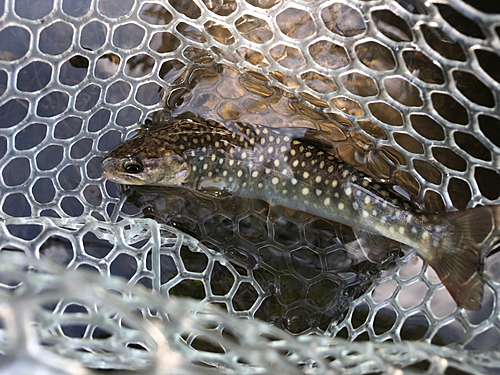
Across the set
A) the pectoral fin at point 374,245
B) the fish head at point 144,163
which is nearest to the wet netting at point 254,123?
the pectoral fin at point 374,245

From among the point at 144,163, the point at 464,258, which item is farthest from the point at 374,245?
the point at 144,163

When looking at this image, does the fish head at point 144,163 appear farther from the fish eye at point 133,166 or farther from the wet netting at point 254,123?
the wet netting at point 254,123

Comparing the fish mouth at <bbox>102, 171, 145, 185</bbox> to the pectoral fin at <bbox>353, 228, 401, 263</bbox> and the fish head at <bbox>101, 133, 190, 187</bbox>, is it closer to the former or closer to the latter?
the fish head at <bbox>101, 133, 190, 187</bbox>

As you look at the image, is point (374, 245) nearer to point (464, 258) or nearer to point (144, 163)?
point (464, 258)

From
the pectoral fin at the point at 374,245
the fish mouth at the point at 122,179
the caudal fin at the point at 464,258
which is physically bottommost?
the fish mouth at the point at 122,179

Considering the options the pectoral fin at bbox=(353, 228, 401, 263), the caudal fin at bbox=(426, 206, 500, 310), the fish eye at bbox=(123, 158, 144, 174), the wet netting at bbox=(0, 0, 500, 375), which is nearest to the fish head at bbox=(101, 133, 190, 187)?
the fish eye at bbox=(123, 158, 144, 174)

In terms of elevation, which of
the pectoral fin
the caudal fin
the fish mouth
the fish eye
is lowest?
the fish mouth

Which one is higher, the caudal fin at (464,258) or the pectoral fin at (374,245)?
the caudal fin at (464,258)

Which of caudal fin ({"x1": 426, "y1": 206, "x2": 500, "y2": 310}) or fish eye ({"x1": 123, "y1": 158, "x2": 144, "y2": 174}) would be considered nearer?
caudal fin ({"x1": 426, "y1": 206, "x2": 500, "y2": 310})
